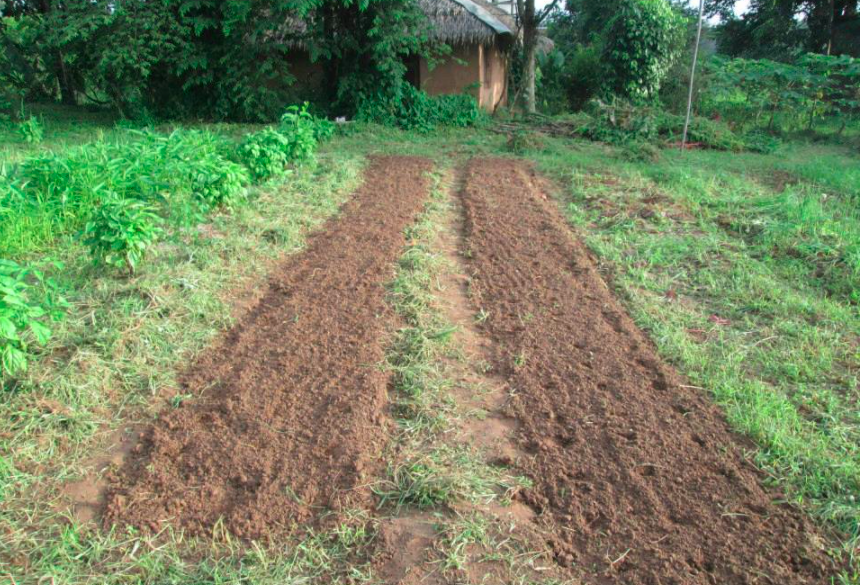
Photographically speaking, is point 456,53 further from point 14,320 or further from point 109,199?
point 14,320

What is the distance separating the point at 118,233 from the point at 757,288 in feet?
15.6

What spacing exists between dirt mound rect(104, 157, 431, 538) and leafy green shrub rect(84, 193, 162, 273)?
38.0 inches

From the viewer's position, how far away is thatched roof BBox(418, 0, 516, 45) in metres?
13.4

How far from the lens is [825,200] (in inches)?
288

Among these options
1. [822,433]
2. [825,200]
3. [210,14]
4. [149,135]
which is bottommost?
[822,433]

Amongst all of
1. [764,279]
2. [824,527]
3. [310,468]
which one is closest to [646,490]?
[824,527]

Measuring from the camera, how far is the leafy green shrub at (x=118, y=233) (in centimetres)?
441

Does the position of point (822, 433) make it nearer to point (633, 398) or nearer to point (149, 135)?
point (633, 398)

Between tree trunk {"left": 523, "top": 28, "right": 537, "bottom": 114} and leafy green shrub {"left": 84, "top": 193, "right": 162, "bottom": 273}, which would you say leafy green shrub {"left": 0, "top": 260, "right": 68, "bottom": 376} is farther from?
tree trunk {"left": 523, "top": 28, "right": 537, "bottom": 114}

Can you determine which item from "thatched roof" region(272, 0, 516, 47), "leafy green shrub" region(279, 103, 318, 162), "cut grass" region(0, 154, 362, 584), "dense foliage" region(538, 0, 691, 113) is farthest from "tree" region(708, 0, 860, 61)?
"cut grass" region(0, 154, 362, 584)

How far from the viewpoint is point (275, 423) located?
10.6 ft

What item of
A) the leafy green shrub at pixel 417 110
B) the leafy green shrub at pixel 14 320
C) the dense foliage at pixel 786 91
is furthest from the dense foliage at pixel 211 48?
the leafy green shrub at pixel 14 320

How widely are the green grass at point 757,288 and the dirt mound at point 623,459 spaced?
190 mm

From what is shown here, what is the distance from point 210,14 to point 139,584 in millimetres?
12019
